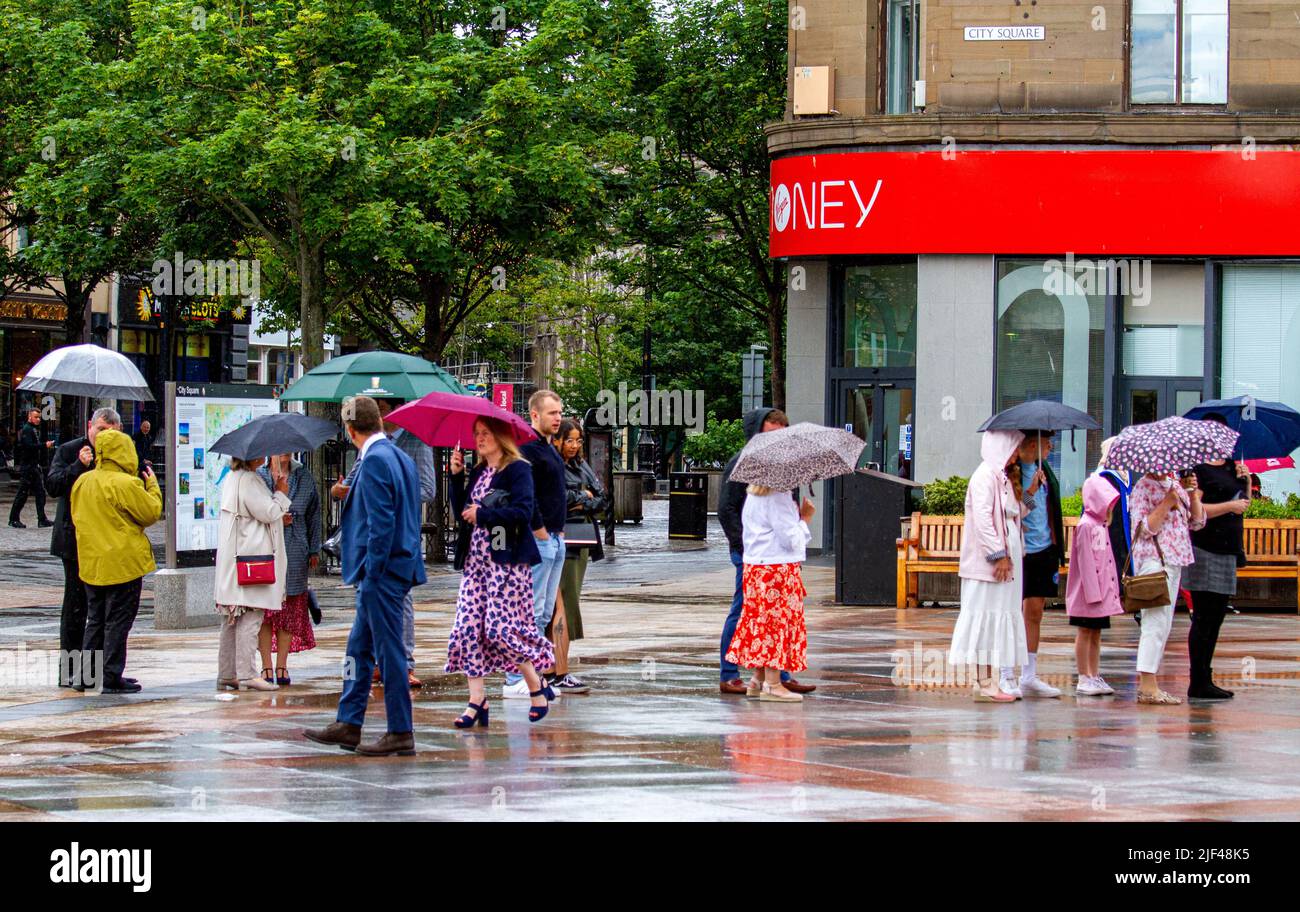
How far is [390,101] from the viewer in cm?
2538

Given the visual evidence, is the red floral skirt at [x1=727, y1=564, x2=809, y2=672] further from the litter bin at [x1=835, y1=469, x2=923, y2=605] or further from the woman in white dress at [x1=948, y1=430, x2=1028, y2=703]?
the litter bin at [x1=835, y1=469, x2=923, y2=605]

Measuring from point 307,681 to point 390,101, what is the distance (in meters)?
14.0

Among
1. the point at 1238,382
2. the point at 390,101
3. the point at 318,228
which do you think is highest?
the point at 390,101

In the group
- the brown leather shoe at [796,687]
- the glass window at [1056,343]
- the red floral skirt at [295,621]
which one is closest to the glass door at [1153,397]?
the glass window at [1056,343]

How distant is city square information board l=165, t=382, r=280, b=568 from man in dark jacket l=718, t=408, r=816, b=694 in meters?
6.06

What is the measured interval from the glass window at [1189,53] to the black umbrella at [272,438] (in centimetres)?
1600

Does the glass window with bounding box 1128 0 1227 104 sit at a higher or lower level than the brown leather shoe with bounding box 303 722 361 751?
higher

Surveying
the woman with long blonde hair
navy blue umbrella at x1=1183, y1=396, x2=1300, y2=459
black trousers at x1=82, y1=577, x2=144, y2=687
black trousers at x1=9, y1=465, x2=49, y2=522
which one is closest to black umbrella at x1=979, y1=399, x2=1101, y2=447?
the woman with long blonde hair

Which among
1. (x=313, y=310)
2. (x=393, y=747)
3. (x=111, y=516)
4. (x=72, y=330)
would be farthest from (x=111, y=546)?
(x=72, y=330)

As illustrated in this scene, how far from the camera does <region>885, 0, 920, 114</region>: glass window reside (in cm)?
2542

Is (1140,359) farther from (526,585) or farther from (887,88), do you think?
(526,585)

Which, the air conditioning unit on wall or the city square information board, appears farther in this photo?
the air conditioning unit on wall

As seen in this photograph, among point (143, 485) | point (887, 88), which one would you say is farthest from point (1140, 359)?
point (143, 485)
